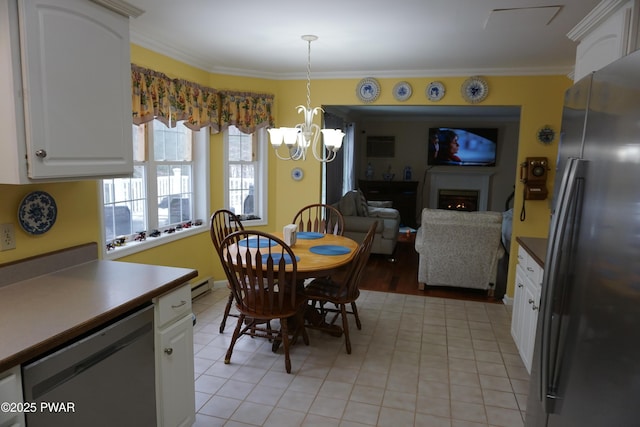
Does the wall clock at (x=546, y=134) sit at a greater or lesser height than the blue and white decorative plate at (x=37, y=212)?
greater

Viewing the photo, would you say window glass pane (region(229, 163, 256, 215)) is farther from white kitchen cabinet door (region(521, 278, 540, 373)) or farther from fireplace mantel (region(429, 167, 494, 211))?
fireplace mantel (region(429, 167, 494, 211))

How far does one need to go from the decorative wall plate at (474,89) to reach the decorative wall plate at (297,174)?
6.40ft

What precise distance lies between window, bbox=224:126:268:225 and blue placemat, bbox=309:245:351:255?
61.7 inches

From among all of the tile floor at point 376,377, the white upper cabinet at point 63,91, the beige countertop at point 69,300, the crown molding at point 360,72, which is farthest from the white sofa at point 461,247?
the white upper cabinet at point 63,91

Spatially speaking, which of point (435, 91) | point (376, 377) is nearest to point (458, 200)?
point (435, 91)

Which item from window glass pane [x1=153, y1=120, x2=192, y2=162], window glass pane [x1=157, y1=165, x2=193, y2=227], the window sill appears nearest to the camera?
the window sill

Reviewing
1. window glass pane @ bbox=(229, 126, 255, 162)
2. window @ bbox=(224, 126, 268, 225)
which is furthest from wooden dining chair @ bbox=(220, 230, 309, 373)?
window glass pane @ bbox=(229, 126, 255, 162)

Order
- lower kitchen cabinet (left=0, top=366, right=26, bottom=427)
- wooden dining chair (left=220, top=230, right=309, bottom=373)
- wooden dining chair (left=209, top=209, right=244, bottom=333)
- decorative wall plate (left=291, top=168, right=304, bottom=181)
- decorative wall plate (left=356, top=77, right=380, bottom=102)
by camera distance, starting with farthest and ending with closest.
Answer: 1. decorative wall plate (left=291, top=168, right=304, bottom=181)
2. decorative wall plate (left=356, top=77, right=380, bottom=102)
3. wooden dining chair (left=209, top=209, right=244, bottom=333)
4. wooden dining chair (left=220, top=230, right=309, bottom=373)
5. lower kitchen cabinet (left=0, top=366, right=26, bottom=427)

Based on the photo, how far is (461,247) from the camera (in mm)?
4562

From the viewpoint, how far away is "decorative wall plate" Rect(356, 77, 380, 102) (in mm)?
4582

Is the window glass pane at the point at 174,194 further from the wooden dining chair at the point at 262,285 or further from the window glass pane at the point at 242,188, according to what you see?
the wooden dining chair at the point at 262,285

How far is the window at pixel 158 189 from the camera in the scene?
11.1 ft

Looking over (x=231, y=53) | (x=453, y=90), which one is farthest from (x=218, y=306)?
(x=453, y=90)

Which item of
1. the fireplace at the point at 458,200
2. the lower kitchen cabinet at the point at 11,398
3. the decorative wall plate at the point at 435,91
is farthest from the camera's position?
the fireplace at the point at 458,200
